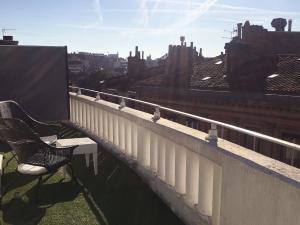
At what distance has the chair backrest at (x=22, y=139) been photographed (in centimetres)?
530

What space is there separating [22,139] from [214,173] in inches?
114

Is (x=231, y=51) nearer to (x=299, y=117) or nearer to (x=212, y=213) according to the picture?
(x=299, y=117)

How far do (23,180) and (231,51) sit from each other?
21.3 metres

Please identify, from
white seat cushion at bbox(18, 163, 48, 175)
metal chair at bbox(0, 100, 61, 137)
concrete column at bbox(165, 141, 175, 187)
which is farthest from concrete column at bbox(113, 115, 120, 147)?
concrete column at bbox(165, 141, 175, 187)

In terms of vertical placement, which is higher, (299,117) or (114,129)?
(114,129)

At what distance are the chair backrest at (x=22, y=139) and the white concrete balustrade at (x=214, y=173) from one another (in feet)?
5.12

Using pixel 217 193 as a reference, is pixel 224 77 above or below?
above

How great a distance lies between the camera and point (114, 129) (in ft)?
23.9

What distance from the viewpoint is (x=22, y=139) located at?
5.39 m

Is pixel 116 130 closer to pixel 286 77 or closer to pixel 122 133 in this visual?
pixel 122 133

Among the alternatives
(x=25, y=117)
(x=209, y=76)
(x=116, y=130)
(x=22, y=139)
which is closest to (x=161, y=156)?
(x=22, y=139)

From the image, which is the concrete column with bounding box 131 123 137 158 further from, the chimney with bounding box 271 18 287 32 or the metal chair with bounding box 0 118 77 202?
the chimney with bounding box 271 18 287 32

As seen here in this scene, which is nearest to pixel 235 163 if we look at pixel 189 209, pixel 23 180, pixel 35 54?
pixel 189 209

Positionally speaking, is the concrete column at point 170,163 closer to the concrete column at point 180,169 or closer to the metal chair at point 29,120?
the concrete column at point 180,169
